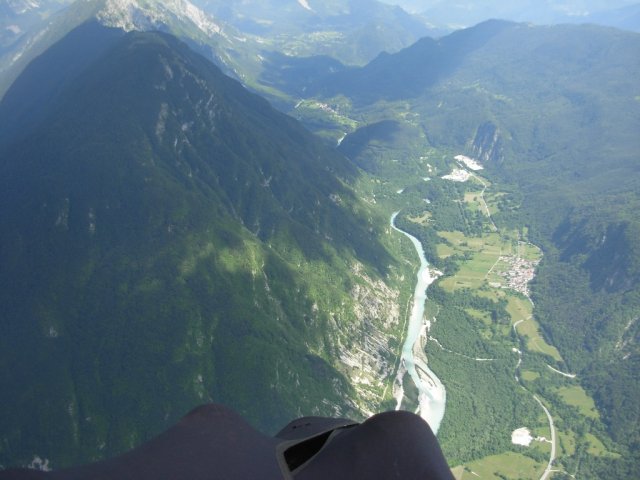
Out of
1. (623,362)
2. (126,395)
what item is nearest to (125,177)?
(126,395)

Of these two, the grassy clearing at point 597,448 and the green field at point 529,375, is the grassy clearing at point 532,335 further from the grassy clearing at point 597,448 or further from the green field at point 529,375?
the grassy clearing at point 597,448

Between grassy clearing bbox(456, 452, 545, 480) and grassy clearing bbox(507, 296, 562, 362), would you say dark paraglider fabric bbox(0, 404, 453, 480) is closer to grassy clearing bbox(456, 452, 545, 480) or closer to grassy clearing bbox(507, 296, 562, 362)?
grassy clearing bbox(456, 452, 545, 480)

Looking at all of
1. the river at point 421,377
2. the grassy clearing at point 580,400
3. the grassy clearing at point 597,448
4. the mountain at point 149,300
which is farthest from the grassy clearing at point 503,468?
the grassy clearing at point 580,400

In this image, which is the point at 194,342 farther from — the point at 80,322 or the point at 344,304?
the point at 344,304

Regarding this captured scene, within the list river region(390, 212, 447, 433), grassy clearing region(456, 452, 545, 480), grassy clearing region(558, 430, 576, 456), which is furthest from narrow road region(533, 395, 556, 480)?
river region(390, 212, 447, 433)

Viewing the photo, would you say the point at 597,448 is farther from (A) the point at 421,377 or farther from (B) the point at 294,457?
(B) the point at 294,457
